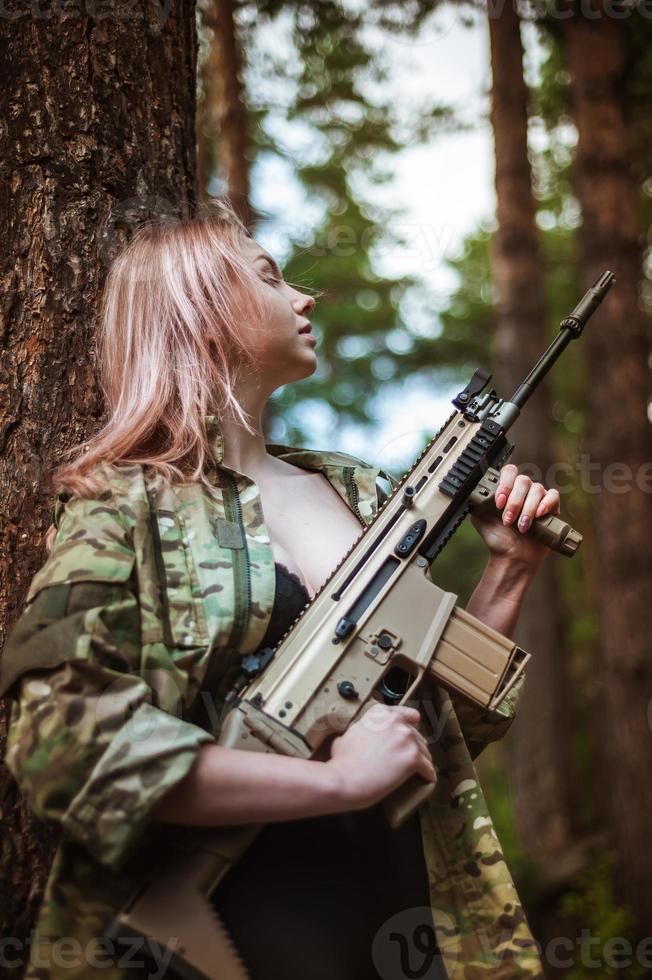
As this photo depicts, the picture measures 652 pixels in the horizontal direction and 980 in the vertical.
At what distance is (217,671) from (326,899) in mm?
521

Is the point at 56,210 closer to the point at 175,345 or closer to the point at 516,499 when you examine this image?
the point at 175,345

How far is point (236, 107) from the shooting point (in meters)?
7.44

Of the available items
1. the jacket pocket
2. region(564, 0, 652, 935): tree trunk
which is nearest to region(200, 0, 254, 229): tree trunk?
region(564, 0, 652, 935): tree trunk

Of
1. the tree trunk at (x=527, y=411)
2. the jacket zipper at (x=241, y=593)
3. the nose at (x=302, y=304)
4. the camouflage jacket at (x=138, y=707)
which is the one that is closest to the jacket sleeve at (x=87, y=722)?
the camouflage jacket at (x=138, y=707)

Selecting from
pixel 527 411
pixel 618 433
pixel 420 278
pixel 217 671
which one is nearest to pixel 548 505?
pixel 217 671

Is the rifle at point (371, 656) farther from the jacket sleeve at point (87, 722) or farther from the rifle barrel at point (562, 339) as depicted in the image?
the jacket sleeve at point (87, 722)

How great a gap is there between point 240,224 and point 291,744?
4.52ft

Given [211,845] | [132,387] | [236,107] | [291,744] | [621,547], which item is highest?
[236,107]

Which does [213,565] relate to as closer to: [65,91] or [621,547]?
[65,91]

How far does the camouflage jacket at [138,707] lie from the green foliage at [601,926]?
204 inches

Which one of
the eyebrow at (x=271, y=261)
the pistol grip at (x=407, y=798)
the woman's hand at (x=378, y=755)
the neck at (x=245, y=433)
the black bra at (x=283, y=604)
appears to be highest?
the eyebrow at (x=271, y=261)

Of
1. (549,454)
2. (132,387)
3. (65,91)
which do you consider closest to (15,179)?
(65,91)

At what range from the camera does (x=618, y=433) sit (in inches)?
270

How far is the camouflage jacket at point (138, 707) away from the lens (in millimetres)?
1567
